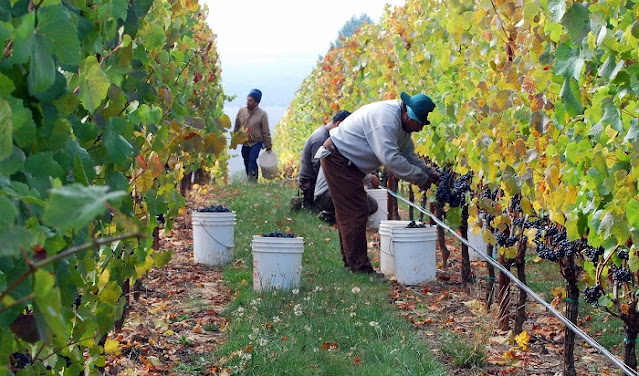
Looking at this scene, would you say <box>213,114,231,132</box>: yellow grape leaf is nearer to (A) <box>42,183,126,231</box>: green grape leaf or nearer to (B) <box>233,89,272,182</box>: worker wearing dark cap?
(A) <box>42,183,126,231</box>: green grape leaf

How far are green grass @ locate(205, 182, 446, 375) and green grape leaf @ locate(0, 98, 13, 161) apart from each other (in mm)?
2866

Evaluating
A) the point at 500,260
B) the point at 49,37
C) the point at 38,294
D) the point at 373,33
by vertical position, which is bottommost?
the point at 500,260

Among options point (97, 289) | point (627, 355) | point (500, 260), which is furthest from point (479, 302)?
point (97, 289)

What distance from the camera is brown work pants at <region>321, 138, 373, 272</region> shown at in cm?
701

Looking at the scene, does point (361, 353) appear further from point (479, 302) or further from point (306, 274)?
point (306, 274)

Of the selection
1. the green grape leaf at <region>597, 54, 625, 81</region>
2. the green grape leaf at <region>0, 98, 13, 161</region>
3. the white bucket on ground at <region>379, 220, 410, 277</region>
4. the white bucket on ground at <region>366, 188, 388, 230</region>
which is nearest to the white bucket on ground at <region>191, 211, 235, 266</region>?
the white bucket on ground at <region>379, 220, 410, 277</region>

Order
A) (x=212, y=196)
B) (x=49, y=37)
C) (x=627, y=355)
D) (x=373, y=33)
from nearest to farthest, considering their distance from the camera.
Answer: (x=49, y=37), (x=627, y=355), (x=373, y=33), (x=212, y=196)

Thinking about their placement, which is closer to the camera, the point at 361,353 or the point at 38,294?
the point at 38,294

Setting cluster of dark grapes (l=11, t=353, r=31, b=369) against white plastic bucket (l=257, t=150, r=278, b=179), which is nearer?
cluster of dark grapes (l=11, t=353, r=31, b=369)

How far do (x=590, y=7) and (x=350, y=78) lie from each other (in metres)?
8.71

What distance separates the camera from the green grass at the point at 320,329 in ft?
13.6

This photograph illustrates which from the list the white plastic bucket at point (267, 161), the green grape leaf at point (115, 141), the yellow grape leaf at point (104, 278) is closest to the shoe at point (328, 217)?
the white plastic bucket at point (267, 161)

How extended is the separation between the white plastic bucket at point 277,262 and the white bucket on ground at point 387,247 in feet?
3.56

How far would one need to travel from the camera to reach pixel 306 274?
6910 mm
